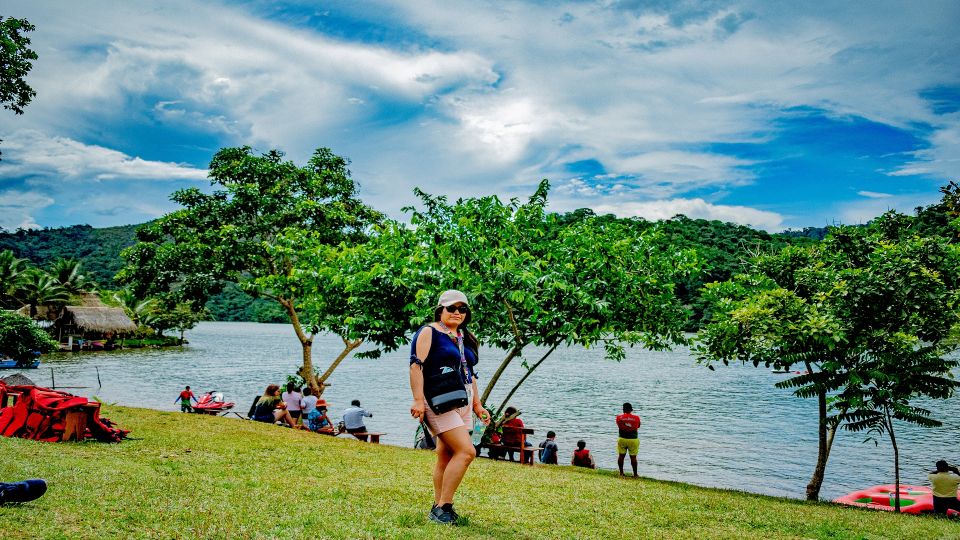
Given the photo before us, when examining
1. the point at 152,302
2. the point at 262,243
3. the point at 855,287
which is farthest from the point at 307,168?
the point at 152,302

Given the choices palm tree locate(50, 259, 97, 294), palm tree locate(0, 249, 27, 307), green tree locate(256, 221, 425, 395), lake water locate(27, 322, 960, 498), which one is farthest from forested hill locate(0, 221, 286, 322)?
green tree locate(256, 221, 425, 395)

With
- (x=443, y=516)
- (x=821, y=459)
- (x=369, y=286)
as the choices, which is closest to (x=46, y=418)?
(x=369, y=286)

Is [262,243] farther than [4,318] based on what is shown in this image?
No

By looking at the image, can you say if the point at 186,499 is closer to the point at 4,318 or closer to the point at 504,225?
the point at 504,225

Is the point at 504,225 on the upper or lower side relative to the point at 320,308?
upper

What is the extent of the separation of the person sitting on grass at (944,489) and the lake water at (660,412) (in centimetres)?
635

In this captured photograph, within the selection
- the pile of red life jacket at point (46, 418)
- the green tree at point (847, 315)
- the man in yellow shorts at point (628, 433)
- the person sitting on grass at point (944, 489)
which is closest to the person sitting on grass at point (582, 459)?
the man in yellow shorts at point (628, 433)

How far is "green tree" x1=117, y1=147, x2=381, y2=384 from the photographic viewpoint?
22.6m

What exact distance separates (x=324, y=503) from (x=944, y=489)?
13.1 meters

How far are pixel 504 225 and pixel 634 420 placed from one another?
18.4 feet

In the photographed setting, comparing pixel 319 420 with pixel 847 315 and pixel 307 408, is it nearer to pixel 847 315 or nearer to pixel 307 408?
pixel 307 408

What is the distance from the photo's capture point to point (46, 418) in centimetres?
1096

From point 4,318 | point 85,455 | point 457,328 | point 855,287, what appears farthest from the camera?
point 4,318

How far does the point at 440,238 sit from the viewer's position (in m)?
15.4
